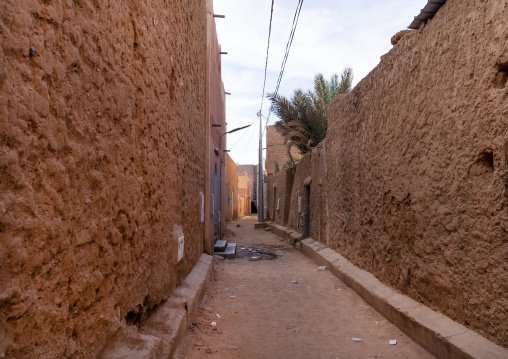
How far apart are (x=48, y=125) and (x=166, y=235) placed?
85.6 inches

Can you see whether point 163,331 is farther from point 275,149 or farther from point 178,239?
point 275,149

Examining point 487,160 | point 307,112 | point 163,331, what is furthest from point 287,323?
point 307,112

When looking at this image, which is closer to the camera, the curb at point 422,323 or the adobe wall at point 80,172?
the adobe wall at point 80,172

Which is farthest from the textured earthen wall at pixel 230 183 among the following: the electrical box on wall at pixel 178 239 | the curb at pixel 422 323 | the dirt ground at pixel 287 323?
the electrical box on wall at pixel 178 239

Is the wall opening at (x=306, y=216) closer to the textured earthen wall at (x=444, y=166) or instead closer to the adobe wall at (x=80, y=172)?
the textured earthen wall at (x=444, y=166)

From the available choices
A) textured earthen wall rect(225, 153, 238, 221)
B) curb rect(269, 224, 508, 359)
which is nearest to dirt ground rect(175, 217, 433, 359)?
curb rect(269, 224, 508, 359)

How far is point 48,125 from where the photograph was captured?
154cm

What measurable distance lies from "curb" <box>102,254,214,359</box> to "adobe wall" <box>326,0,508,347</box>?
221 cm

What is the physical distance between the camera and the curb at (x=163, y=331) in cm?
219

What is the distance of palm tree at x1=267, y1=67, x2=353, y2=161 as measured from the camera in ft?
44.0

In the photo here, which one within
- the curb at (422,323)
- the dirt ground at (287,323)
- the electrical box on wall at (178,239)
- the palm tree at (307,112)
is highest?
the palm tree at (307,112)

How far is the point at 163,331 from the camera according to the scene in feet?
9.47

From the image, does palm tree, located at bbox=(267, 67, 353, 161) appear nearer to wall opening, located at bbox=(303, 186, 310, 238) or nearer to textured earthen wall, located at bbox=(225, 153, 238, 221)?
wall opening, located at bbox=(303, 186, 310, 238)

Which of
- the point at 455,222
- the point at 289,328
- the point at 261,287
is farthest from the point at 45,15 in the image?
the point at 261,287
